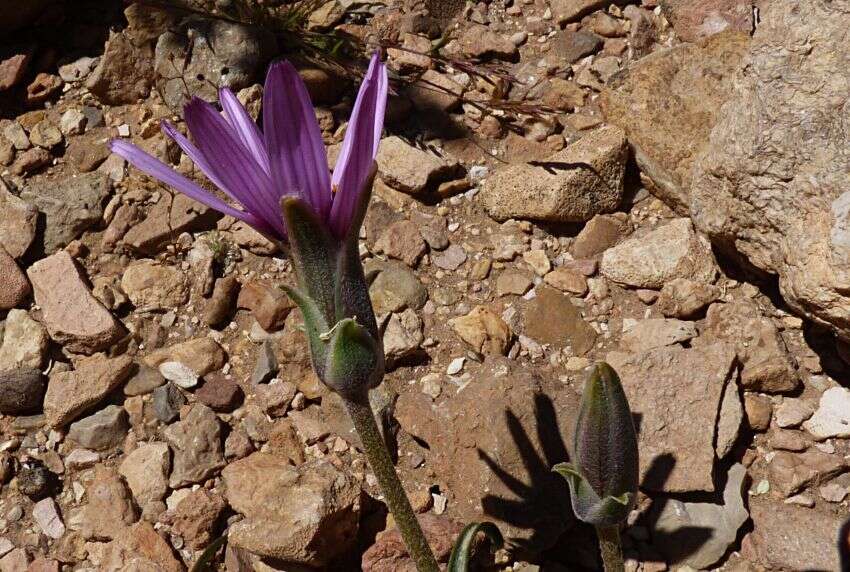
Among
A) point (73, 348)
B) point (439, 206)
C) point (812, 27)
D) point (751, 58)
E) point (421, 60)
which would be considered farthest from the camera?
point (421, 60)

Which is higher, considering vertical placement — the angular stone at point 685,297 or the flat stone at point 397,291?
the flat stone at point 397,291

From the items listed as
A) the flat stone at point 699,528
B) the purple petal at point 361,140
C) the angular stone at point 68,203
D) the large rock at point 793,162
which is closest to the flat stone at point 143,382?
the angular stone at point 68,203

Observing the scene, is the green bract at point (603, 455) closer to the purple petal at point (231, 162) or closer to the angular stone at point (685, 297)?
the purple petal at point (231, 162)

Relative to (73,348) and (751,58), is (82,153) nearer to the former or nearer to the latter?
(73,348)

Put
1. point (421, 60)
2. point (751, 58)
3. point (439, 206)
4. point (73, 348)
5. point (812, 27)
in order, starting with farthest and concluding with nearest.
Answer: point (421, 60), point (439, 206), point (73, 348), point (751, 58), point (812, 27)

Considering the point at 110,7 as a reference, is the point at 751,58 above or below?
below

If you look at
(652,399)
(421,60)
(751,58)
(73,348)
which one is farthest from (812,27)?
(73,348)
